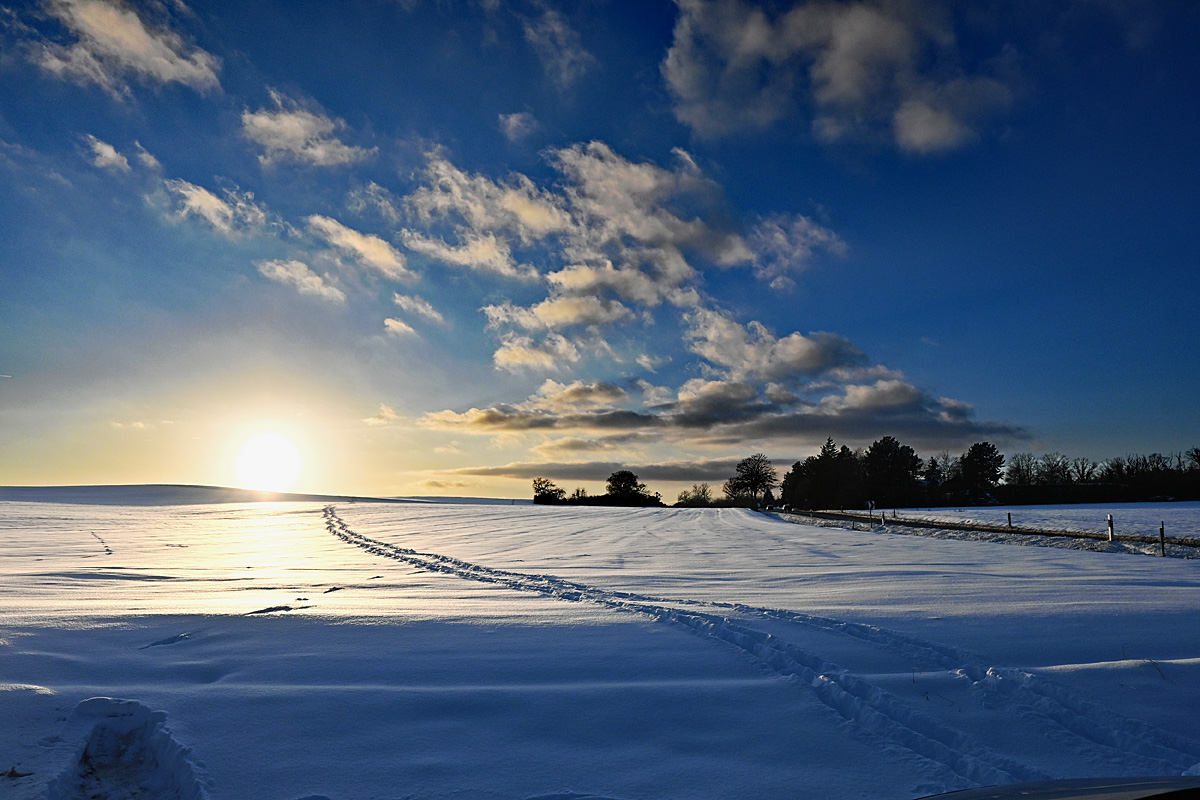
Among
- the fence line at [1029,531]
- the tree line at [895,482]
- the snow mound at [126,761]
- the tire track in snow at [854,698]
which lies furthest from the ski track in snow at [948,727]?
the tree line at [895,482]

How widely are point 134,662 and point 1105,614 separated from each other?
9.08m

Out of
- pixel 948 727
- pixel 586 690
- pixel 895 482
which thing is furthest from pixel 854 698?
pixel 895 482

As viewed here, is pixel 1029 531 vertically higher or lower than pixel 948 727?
lower

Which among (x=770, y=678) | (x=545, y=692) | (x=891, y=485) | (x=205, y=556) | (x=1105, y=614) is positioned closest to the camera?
(x=545, y=692)

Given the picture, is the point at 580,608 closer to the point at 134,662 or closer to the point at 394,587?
the point at 394,587

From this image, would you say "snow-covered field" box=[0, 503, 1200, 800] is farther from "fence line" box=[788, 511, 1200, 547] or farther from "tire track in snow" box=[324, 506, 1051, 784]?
"fence line" box=[788, 511, 1200, 547]

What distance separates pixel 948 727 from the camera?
3846 millimetres

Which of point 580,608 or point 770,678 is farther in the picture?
point 580,608

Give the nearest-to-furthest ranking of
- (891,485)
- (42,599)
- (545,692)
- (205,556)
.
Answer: (545,692) → (42,599) → (205,556) → (891,485)

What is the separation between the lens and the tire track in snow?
338cm

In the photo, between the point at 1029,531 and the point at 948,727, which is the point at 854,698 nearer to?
the point at 948,727

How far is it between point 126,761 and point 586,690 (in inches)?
103

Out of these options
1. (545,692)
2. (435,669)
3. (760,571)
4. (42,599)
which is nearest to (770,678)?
(545,692)

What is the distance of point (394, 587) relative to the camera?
9.51 meters
